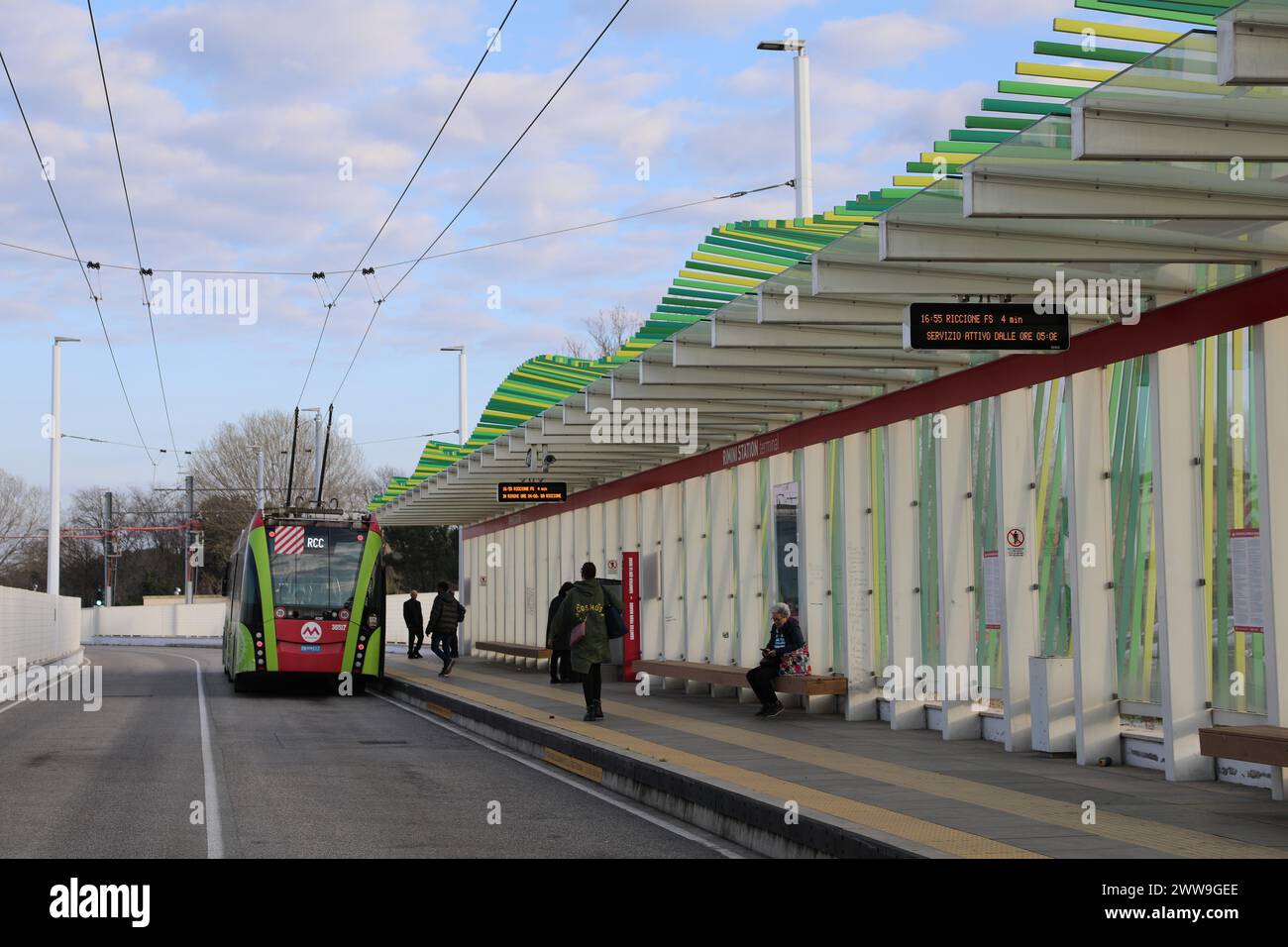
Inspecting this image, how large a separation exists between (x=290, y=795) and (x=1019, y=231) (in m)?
6.78

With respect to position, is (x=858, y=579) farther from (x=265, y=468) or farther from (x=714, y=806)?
(x=265, y=468)

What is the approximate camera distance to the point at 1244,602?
35.5ft

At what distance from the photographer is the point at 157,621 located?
74312 millimetres

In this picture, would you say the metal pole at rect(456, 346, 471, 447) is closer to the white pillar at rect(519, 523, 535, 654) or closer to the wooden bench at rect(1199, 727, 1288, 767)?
the white pillar at rect(519, 523, 535, 654)

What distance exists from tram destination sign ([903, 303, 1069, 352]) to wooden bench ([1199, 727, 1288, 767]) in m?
3.18

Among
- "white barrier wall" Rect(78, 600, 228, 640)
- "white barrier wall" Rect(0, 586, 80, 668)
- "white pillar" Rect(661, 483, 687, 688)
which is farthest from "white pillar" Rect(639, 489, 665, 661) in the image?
"white barrier wall" Rect(78, 600, 228, 640)

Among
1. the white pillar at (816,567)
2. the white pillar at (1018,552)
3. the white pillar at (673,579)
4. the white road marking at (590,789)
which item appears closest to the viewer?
the white road marking at (590,789)

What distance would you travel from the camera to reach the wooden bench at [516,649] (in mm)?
30375

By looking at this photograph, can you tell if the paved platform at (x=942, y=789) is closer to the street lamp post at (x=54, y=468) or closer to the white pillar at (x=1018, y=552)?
the white pillar at (x=1018, y=552)

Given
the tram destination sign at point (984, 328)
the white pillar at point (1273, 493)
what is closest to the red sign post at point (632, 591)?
the tram destination sign at point (984, 328)

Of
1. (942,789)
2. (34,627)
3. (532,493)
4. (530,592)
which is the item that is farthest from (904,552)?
(34,627)

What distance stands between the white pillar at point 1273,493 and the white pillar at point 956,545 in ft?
14.7
